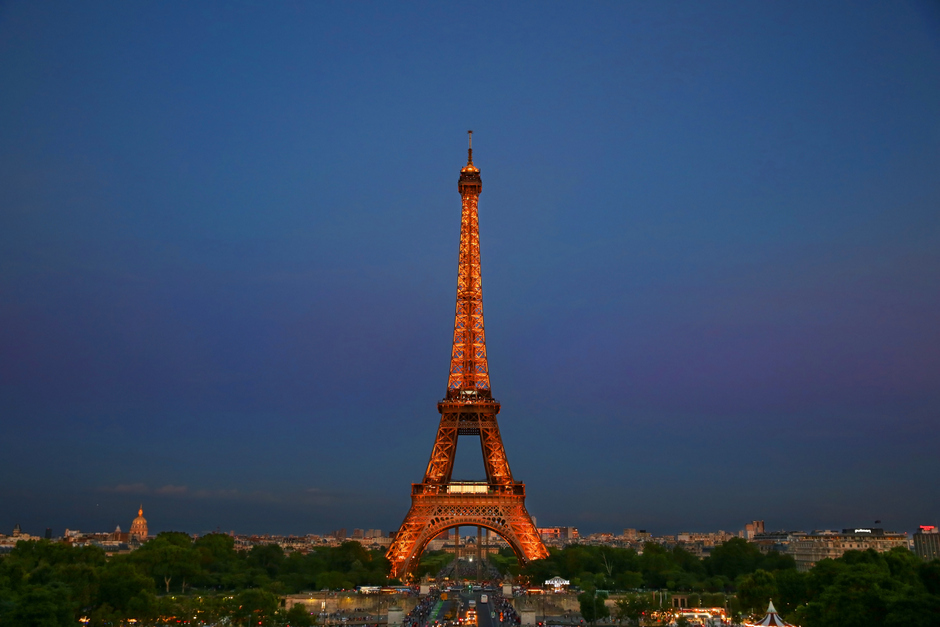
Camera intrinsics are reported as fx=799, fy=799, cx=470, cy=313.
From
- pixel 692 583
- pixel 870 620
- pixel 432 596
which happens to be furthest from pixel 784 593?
pixel 432 596

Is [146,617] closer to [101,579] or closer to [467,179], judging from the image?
[101,579]

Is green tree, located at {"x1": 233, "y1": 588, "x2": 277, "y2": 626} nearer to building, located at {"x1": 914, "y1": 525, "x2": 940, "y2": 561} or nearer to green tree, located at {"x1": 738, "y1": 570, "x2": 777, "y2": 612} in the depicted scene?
green tree, located at {"x1": 738, "y1": 570, "x2": 777, "y2": 612}

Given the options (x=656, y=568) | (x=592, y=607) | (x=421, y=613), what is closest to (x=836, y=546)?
(x=656, y=568)

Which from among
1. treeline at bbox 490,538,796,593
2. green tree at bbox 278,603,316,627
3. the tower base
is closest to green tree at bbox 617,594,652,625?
treeline at bbox 490,538,796,593

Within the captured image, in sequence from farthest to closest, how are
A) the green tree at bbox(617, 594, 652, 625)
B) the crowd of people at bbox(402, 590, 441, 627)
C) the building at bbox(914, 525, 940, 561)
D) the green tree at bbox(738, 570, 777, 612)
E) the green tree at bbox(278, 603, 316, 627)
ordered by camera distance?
the building at bbox(914, 525, 940, 561)
the crowd of people at bbox(402, 590, 441, 627)
the green tree at bbox(617, 594, 652, 625)
the green tree at bbox(738, 570, 777, 612)
the green tree at bbox(278, 603, 316, 627)

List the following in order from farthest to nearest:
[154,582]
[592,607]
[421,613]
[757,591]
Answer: [421,613] → [154,582] → [592,607] → [757,591]

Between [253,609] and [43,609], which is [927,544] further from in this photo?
[43,609]
